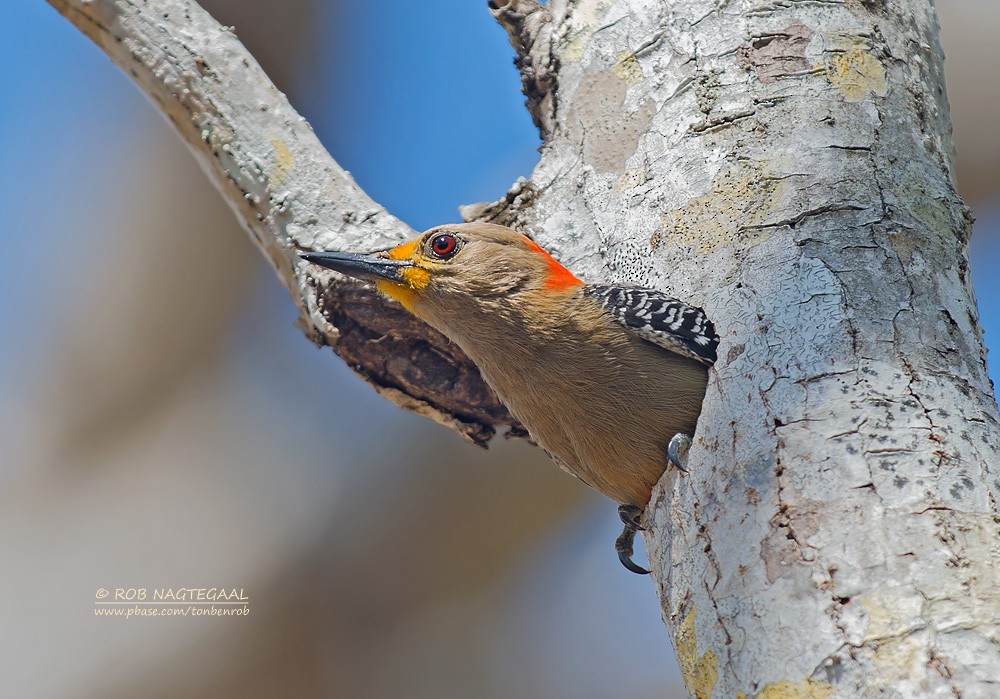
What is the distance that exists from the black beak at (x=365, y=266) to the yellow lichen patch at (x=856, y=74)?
1.81m

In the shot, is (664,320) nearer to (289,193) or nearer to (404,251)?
(404,251)

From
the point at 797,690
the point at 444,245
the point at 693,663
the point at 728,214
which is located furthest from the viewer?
the point at 444,245

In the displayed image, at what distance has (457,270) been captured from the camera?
420 cm

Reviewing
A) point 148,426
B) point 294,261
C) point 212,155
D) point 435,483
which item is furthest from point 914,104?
point 148,426

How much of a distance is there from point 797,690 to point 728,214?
1.63 metres

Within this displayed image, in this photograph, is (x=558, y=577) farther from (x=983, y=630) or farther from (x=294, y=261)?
(x=983, y=630)

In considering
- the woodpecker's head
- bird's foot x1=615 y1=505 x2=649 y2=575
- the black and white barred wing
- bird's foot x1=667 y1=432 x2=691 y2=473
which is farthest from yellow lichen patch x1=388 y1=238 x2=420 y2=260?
bird's foot x1=667 y1=432 x2=691 y2=473

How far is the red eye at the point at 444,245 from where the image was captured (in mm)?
4293

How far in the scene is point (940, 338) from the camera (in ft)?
9.43

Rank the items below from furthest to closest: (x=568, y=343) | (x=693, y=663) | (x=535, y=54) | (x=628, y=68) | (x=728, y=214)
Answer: (x=535, y=54)
(x=628, y=68)
(x=568, y=343)
(x=728, y=214)
(x=693, y=663)

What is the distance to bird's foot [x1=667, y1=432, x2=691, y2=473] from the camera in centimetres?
320

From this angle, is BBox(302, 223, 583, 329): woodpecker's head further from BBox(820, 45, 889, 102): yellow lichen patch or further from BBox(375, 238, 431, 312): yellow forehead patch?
BBox(820, 45, 889, 102): yellow lichen patch

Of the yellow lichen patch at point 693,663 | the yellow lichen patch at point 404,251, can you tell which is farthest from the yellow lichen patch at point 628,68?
the yellow lichen patch at point 693,663

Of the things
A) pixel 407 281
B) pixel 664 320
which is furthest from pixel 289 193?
pixel 664 320
